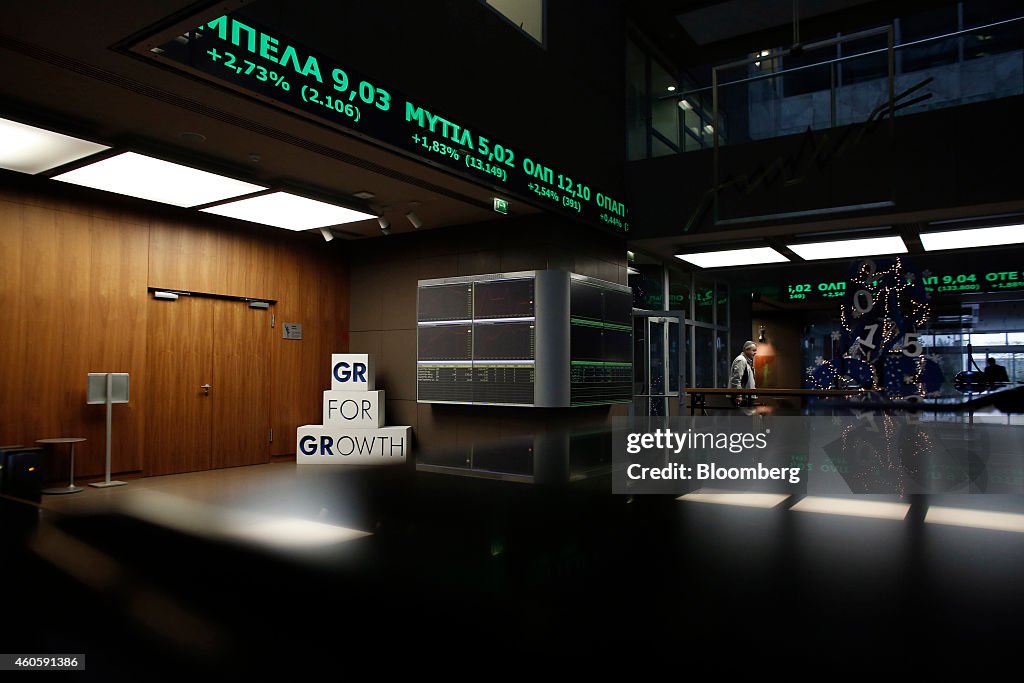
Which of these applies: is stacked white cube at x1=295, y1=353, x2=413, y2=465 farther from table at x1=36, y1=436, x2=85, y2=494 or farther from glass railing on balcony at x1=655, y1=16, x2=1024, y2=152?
glass railing on balcony at x1=655, y1=16, x2=1024, y2=152

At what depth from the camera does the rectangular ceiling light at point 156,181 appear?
6295mm

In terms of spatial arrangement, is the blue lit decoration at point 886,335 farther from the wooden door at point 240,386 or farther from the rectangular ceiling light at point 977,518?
the wooden door at point 240,386

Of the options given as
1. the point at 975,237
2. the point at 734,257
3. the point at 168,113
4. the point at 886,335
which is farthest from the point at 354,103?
the point at 975,237

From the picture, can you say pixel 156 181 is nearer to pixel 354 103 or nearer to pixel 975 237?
pixel 354 103

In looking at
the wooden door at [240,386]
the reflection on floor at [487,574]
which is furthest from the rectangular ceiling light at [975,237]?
the wooden door at [240,386]

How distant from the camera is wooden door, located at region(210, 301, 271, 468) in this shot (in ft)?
28.1

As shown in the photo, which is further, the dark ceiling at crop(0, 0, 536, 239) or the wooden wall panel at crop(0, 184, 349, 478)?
the wooden wall panel at crop(0, 184, 349, 478)

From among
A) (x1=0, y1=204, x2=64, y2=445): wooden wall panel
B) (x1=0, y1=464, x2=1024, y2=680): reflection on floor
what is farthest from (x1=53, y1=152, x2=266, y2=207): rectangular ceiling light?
(x1=0, y1=464, x2=1024, y2=680): reflection on floor

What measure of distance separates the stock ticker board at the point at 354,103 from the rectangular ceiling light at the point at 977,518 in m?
4.79

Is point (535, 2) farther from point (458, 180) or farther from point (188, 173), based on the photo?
point (188, 173)

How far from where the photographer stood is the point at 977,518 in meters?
4.97

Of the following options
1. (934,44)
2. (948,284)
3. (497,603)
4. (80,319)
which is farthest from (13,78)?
(948,284)

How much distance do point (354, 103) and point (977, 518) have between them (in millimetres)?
5538

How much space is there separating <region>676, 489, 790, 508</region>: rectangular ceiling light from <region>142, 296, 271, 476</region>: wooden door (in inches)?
220
